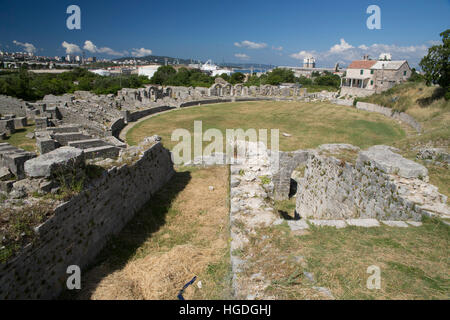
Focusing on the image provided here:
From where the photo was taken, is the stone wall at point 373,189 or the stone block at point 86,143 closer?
A: the stone wall at point 373,189

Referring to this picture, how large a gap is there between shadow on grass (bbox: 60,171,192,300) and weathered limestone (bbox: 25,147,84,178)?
204cm

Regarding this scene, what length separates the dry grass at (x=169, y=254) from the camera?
4.57 meters

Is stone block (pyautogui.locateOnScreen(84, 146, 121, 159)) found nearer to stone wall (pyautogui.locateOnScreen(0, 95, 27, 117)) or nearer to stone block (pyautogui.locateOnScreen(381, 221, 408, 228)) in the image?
stone block (pyautogui.locateOnScreen(381, 221, 408, 228))

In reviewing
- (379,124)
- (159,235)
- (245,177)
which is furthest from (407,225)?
(379,124)

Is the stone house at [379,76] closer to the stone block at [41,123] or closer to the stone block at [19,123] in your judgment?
the stone block at [41,123]

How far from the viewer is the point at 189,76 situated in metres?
67.2

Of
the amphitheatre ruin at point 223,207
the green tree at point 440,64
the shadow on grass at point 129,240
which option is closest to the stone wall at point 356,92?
the green tree at point 440,64

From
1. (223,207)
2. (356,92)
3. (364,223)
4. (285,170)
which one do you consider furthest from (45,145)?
(356,92)

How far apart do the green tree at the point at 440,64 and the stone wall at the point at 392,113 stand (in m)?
3.37

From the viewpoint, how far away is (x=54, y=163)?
4.69m

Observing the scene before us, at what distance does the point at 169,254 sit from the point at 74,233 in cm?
190

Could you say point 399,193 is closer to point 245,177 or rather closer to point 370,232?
point 370,232

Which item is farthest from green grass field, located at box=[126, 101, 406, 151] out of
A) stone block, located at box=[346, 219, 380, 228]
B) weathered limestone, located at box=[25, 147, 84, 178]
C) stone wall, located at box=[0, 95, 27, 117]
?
weathered limestone, located at box=[25, 147, 84, 178]
